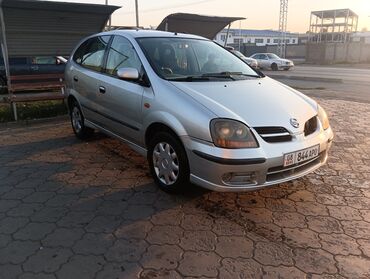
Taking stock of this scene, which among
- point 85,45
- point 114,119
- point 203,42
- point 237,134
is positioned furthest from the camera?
point 85,45

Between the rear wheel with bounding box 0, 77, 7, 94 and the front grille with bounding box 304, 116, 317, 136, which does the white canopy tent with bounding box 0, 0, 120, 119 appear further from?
the front grille with bounding box 304, 116, 317, 136

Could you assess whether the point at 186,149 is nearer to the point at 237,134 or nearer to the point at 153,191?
the point at 237,134

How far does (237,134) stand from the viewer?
331 centimetres

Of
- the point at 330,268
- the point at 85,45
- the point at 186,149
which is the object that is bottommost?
the point at 330,268

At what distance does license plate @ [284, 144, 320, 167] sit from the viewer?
11.2ft

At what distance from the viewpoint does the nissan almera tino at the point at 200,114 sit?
3.34 meters

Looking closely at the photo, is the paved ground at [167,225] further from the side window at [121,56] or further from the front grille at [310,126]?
the side window at [121,56]

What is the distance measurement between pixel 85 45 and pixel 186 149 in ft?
10.3

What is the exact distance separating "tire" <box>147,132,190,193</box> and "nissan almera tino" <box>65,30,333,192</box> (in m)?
0.01

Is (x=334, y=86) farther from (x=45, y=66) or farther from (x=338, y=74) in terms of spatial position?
(x=45, y=66)

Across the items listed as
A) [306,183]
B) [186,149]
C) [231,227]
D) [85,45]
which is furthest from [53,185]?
[306,183]

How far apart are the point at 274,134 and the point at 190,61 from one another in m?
1.62

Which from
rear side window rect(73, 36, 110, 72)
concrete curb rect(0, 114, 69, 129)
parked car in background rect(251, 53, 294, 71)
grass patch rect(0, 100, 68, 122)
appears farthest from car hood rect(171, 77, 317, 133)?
parked car in background rect(251, 53, 294, 71)

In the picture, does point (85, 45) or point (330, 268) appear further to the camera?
point (85, 45)
